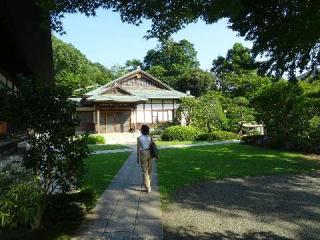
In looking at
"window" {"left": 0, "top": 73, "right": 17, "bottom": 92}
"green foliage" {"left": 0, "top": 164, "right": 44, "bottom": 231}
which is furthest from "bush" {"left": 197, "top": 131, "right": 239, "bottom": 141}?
"green foliage" {"left": 0, "top": 164, "right": 44, "bottom": 231}

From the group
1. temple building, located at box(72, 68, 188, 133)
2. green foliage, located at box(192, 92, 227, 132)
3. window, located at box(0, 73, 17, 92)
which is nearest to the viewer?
window, located at box(0, 73, 17, 92)

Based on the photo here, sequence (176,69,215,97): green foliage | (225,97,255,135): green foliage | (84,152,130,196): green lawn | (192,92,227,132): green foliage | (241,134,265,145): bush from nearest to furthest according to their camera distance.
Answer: (84,152,130,196): green lawn < (241,134,265,145): bush < (225,97,255,135): green foliage < (192,92,227,132): green foliage < (176,69,215,97): green foliage

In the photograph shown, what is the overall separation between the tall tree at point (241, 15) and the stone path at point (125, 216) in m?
3.33

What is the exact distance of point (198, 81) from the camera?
49781 mm

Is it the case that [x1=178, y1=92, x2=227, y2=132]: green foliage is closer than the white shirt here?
No

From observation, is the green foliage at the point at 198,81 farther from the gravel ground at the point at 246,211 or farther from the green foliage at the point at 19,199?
the green foliage at the point at 19,199

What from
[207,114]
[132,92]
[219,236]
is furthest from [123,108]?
[219,236]

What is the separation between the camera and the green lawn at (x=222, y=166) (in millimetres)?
11688

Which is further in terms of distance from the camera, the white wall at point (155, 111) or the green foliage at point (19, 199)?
the white wall at point (155, 111)

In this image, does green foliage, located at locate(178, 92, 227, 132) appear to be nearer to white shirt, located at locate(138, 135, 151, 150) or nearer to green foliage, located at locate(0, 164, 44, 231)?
white shirt, located at locate(138, 135, 151, 150)

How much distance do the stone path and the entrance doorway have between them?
2818 centimetres

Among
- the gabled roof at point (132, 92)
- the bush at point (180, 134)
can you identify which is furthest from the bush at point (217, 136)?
the gabled roof at point (132, 92)

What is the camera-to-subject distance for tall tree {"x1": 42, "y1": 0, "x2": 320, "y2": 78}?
21.0ft

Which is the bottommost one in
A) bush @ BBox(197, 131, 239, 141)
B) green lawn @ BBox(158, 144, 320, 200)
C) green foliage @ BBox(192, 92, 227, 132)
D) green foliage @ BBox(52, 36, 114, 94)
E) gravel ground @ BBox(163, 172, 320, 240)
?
gravel ground @ BBox(163, 172, 320, 240)
